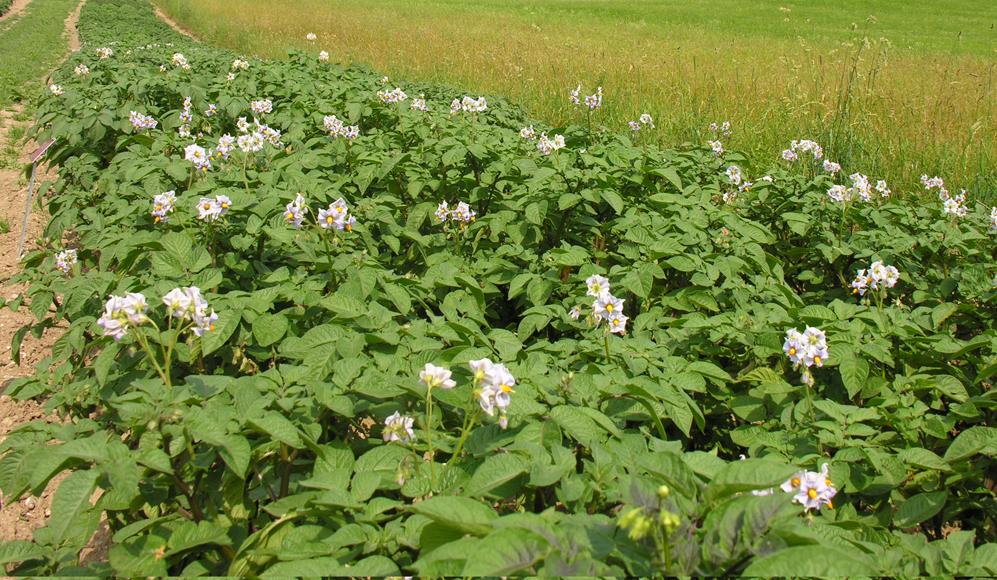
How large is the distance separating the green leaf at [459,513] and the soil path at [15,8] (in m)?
29.7

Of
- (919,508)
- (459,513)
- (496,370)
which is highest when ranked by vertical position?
(496,370)

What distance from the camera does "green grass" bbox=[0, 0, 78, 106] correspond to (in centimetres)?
1104

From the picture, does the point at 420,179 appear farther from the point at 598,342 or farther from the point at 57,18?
the point at 57,18

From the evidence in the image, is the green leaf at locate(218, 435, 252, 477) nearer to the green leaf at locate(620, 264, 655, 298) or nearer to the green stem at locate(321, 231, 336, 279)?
the green stem at locate(321, 231, 336, 279)

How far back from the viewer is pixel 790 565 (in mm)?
1009

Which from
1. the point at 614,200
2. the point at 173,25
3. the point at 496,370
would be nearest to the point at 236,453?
the point at 496,370

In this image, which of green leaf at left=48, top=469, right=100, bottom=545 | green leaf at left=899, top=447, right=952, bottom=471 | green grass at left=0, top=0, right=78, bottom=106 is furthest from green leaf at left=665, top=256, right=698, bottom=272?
green grass at left=0, top=0, right=78, bottom=106

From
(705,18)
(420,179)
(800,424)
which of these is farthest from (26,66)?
(705,18)

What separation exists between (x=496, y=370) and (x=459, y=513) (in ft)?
1.12

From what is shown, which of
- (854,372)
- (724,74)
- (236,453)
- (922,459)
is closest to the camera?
(236,453)

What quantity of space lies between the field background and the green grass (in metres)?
3.62

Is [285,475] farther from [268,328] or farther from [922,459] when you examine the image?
[922,459]

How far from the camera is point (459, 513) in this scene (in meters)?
1.19

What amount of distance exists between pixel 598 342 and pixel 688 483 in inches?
36.4
